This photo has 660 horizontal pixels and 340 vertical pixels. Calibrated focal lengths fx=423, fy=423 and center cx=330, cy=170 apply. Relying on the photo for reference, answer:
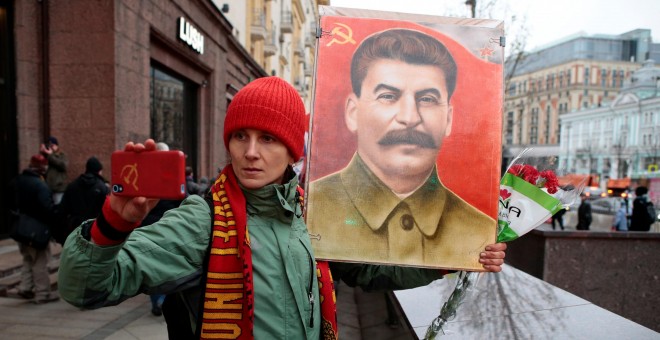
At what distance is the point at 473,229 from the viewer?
5.51 ft

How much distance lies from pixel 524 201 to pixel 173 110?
11260 millimetres

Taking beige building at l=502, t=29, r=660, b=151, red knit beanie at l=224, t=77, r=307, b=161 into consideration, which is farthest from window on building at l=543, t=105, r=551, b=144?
red knit beanie at l=224, t=77, r=307, b=161

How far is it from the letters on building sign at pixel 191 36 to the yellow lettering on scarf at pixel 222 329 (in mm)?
10327

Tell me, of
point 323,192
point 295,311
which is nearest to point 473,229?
point 323,192

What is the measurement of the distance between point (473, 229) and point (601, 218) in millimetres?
22758

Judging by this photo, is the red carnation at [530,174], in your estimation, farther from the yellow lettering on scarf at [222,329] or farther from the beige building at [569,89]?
the beige building at [569,89]

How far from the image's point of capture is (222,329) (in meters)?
1.31

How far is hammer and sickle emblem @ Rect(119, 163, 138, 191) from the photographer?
1073 millimetres

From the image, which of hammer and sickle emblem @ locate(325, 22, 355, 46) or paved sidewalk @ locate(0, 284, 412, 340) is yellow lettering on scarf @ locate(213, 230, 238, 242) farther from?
paved sidewalk @ locate(0, 284, 412, 340)

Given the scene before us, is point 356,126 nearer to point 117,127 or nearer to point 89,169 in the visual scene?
point 89,169

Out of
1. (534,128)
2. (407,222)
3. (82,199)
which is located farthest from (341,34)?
(534,128)

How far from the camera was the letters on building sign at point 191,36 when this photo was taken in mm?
10427

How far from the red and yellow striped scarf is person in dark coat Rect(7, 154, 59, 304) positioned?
4.95 m

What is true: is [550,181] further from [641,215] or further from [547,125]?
[547,125]
